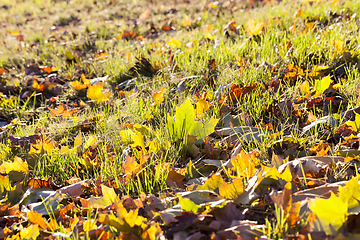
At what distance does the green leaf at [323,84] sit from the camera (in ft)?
6.23

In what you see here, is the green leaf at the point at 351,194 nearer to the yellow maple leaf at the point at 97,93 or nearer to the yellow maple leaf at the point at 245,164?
the yellow maple leaf at the point at 245,164

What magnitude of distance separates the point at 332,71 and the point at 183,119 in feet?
4.95

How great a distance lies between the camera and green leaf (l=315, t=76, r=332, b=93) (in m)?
1.90

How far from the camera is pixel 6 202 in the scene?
1.38m

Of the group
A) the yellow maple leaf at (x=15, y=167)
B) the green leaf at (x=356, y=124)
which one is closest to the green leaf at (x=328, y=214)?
the green leaf at (x=356, y=124)

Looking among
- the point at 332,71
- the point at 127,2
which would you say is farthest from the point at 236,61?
the point at 127,2

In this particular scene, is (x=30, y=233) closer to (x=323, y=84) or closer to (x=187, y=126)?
(x=187, y=126)

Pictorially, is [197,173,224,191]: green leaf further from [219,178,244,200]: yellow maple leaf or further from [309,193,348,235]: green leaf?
[309,193,348,235]: green leaf

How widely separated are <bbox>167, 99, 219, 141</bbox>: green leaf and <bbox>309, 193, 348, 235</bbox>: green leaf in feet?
2.67

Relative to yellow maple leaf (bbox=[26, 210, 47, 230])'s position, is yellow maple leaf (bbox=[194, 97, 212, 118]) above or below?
above

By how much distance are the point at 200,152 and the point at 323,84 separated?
1045 millimetres

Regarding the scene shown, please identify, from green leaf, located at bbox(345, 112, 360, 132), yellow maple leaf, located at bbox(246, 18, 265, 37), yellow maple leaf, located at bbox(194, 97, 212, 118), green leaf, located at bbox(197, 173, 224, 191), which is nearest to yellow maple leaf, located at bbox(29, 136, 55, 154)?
yellow maple leaf, located at bbox(194, 97, 212, 118)

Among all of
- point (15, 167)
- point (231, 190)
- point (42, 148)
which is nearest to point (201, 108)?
point (231, 190)

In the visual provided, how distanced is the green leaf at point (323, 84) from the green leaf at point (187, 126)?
0.91m
